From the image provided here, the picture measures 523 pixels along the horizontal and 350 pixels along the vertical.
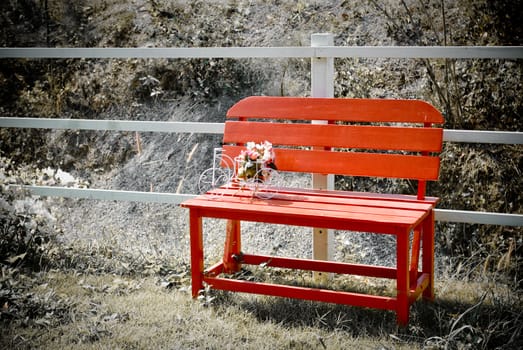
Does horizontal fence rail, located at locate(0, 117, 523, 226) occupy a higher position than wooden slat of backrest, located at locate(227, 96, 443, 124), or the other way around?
wooden slat of backrest, located at locate(227, 96, 443, 124)

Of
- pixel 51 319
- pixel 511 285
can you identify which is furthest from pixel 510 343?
pixel 51 319

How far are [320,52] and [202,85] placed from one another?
294cm

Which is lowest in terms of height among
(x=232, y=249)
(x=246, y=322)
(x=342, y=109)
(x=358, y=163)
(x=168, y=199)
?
(x=246, y=322)

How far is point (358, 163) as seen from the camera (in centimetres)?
416

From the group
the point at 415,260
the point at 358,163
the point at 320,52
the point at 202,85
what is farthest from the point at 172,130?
the point at 202,85

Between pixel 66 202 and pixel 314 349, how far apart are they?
13.0ft

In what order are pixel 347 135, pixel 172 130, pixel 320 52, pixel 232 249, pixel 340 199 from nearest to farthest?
pixel 340 199 → pixel 347 135 → pixel 320 52 → pixel 232 249 → pixel 172 130

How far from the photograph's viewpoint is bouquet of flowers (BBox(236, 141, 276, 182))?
4109mm

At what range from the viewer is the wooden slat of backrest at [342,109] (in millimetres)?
4023

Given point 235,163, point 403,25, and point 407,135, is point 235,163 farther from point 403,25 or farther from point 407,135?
point 403,25

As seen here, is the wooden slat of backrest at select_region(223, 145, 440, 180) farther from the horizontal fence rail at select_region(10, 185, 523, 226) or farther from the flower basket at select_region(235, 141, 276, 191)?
the horizontal fence rail at select_region(10, 185, 523, 226)

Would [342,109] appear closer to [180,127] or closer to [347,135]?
[347,135]

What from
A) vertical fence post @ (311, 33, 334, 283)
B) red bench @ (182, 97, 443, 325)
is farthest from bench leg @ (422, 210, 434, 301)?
vertical fence post @ (311, 33, 334, 283)

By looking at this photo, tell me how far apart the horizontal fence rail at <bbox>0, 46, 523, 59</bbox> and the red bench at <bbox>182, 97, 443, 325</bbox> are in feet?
0.87
